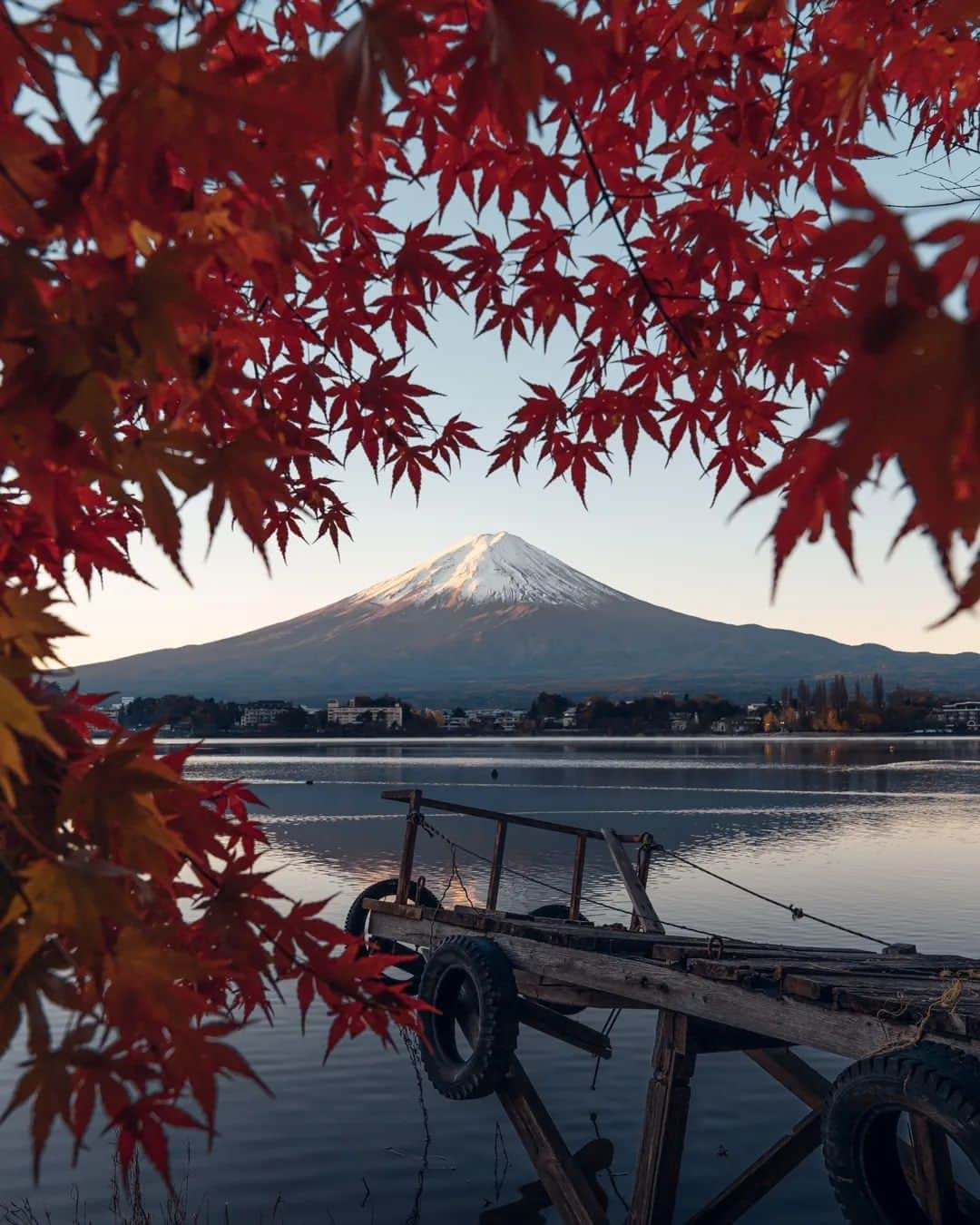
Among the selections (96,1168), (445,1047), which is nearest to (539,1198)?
(445,1047)

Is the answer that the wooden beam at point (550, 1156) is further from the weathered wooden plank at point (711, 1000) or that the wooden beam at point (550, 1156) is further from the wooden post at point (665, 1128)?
the weathered wooden plank at point (711, 1000)

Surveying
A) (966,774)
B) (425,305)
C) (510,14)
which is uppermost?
(425,305)

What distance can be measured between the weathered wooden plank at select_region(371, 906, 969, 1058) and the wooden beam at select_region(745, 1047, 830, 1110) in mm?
2312

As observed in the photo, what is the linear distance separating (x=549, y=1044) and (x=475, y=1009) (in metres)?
7.64

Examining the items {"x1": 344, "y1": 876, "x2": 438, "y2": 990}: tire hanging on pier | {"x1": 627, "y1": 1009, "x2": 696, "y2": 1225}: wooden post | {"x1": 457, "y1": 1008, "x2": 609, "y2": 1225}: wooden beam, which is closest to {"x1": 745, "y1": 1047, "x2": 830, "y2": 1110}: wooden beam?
{"x1": 457, "y1": 1008, "x2": 609, "y2": 1225}: wooden beam

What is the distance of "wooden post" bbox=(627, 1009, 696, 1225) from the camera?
8523 mm

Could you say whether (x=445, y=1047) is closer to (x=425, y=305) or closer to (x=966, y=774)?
(x=425, y=305)

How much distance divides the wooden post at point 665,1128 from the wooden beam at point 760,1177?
0.77 metres

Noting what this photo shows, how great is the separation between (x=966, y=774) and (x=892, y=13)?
313 feet

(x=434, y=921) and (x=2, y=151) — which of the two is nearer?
(x=2, y=151)

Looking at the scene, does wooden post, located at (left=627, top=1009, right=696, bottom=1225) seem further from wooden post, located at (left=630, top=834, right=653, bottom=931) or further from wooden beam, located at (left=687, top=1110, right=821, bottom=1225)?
wooden post, located at (left=630, top=834, right=653, bottom=931)

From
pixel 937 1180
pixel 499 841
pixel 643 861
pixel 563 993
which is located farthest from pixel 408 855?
pixel 937 1180

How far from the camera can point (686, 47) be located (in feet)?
14.4

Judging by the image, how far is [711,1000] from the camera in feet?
26.3
